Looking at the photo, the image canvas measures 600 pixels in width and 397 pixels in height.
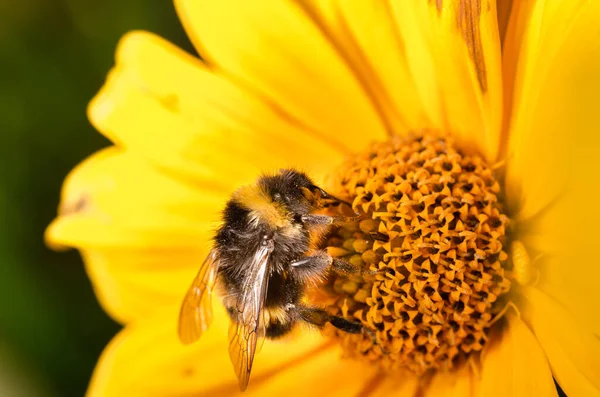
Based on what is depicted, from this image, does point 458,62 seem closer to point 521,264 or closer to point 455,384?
point 521,264

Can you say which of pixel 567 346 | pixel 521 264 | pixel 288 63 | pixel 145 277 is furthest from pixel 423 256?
pixel 145 277

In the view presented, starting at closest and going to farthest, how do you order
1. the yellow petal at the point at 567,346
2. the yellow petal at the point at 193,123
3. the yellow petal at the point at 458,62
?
the yellow petal at the point at 567,346 → the yellow petal at the point at 458,62 → the yellow petal at the point at 193,123

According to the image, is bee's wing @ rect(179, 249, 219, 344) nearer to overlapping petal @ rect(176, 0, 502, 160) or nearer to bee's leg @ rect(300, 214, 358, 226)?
bee's leg @ rect(300, 214, 358, 226)

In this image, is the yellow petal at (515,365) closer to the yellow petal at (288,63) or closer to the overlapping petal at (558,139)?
the overlapping petal at (558,139)

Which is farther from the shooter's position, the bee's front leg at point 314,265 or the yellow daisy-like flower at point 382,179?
the bee's front leg at point 314,265

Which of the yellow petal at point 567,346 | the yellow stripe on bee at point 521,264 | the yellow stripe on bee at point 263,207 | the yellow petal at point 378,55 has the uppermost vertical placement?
the yellow petal at point 378,55

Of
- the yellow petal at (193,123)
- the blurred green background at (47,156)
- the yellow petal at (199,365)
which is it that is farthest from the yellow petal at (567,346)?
the blurred green background at (47,156)

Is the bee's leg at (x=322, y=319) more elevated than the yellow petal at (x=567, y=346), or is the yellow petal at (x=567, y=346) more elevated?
the yellow petal at (x=567, y=346)
